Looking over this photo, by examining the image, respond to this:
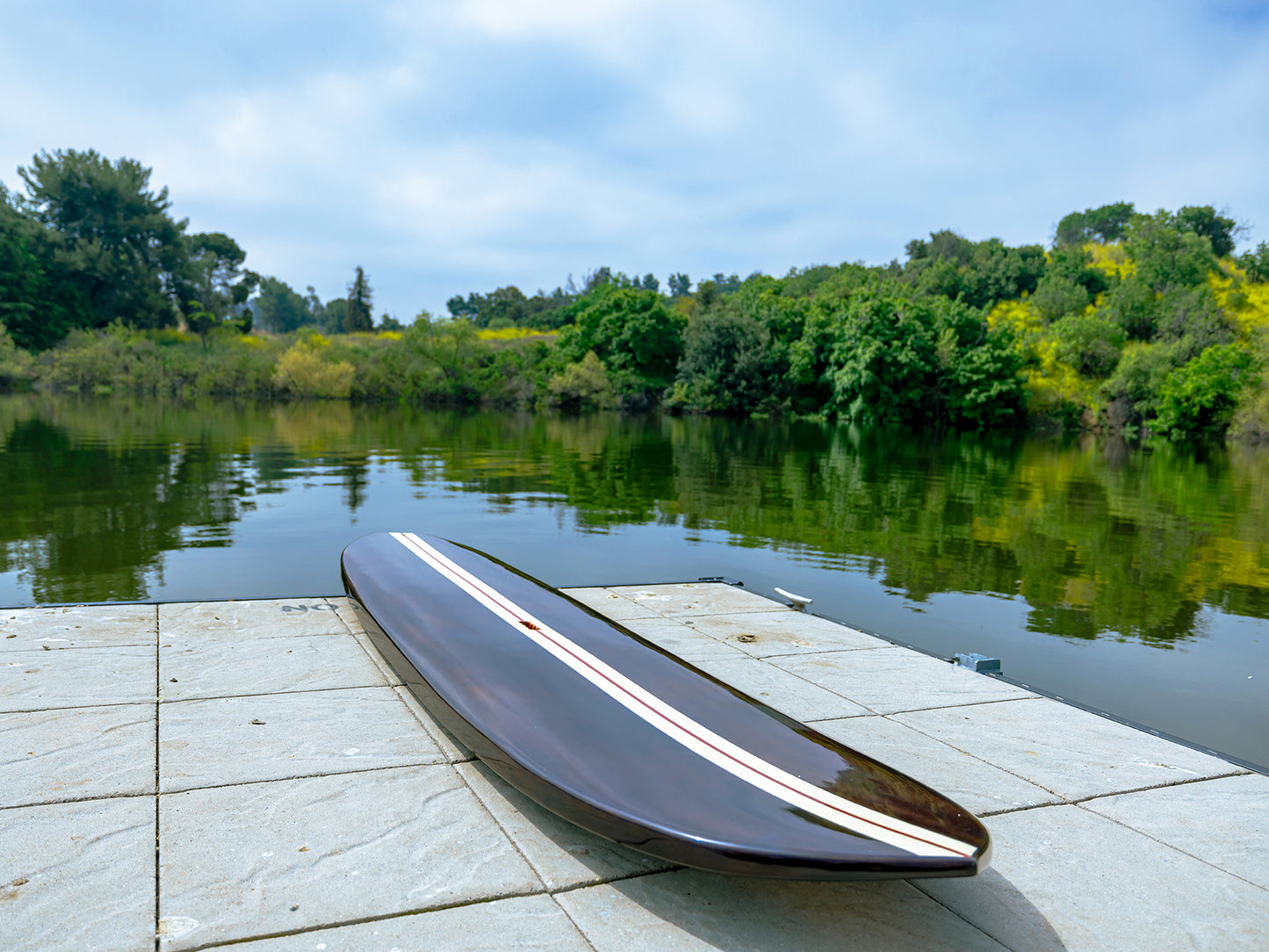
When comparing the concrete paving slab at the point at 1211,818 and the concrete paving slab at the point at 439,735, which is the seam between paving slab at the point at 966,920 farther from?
the concrete paving slab at the point at 439,735

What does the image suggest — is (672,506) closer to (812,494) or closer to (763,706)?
(812,494)

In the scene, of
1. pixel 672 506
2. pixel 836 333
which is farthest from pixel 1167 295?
pixel 672 506

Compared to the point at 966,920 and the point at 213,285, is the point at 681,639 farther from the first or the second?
the point at 213,285

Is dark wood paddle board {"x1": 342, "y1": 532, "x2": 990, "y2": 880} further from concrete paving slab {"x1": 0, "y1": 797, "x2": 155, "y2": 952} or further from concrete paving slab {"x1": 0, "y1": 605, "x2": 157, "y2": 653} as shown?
concrete paving slab {"x1": 0, "y1": 605, "x2": 157, "y2": 653}

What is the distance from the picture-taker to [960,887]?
236 cm

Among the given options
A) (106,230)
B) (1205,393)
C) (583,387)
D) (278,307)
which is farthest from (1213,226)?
(278,307)

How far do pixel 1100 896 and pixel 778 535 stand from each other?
343 inches

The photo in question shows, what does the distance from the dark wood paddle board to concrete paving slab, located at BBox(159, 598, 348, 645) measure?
1027 millimetres

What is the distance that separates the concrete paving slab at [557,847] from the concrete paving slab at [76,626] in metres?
2.73

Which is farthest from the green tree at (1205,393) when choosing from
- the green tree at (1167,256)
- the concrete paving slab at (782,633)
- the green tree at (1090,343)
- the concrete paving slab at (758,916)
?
the concrete paving slab at (758,916)

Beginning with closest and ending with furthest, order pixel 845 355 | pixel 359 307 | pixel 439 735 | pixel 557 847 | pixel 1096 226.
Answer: pixel 557 847 < pixel 439 735 < pixel 845 355 < pixel 359 307 < pixel 1096 226

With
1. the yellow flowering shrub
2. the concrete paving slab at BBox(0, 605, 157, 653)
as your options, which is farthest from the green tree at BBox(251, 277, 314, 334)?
the concrete paving slab at BBox(0, 605, 157, 653)

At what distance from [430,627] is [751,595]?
10.6 ft

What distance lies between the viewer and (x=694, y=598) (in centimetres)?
626
